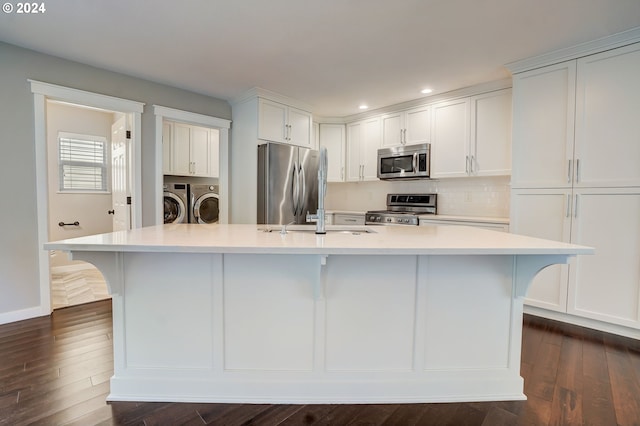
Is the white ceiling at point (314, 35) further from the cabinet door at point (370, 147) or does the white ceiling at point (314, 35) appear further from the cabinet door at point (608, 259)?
the cabinet door at point (608, 259)

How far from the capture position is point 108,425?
1421 mm

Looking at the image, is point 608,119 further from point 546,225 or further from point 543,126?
point 546,225

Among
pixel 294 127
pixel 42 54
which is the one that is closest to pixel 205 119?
pixel 294 127

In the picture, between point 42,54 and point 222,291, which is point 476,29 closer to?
point 222,291

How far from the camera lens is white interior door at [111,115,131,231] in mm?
3459

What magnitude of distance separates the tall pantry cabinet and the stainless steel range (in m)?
1.22

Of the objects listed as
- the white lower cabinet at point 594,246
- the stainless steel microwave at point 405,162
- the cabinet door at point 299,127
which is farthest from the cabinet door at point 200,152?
the white lower cabinet at point 594,246

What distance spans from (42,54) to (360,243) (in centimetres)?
344

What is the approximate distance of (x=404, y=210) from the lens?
4.41m

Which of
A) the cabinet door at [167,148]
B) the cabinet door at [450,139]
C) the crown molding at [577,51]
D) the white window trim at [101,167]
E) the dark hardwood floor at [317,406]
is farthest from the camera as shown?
the cabinet door at [167,148]

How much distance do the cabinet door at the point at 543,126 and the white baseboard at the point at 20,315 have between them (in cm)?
462

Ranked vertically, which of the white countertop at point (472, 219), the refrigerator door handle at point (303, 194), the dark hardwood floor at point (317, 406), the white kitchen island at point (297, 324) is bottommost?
the dark hardwood floor at point (317, 406)

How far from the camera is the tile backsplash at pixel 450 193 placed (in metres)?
3.69

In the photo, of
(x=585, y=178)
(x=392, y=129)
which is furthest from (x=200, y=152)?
(x=585, y=178)
